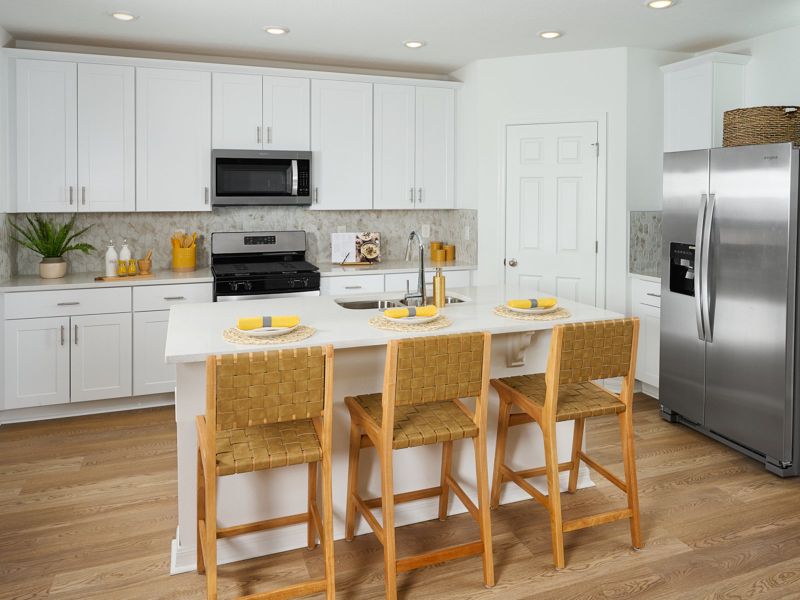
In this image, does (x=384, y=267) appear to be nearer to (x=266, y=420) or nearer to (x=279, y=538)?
(x=279, y=538)

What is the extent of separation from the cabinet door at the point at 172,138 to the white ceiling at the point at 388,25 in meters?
0.28

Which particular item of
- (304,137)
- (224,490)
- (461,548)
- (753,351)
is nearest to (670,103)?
(753,351)

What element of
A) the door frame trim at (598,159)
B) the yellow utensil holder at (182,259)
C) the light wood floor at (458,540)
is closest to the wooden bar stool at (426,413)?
the light wood floor at (458,540)

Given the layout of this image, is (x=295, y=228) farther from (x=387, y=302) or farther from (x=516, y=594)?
(x=516, y=594)

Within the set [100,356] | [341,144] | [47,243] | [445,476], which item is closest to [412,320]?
[445,476]

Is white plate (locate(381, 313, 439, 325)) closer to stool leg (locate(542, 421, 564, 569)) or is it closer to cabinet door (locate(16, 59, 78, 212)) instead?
stool leg (locate(542, 421, 564, 569))

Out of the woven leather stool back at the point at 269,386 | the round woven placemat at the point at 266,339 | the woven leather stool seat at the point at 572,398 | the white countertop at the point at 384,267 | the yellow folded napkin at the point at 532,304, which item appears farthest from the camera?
the white countertop at the point at 384,267

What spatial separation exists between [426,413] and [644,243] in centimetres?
299

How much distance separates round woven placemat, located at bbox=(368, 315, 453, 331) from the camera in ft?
→ 8.73

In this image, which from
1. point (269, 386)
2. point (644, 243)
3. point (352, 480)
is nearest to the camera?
point (269, 386)

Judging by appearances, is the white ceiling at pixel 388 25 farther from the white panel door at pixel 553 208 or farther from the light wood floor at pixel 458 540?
the light wood floor at pixel 458 540

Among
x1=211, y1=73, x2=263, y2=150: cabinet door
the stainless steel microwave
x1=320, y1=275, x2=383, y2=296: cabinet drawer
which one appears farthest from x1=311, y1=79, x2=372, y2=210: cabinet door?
x1=320, y1=275, x2=383, y2=296: cabinet drawer

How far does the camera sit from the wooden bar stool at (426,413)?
231 centimetres

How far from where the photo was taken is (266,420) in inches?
84.0
